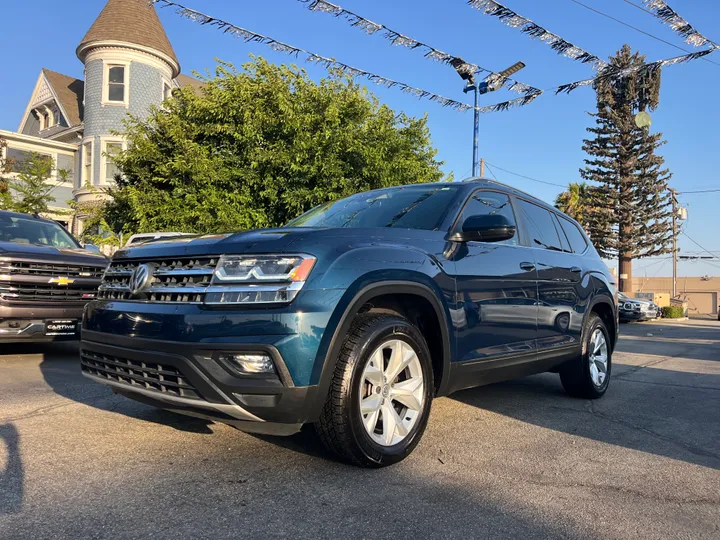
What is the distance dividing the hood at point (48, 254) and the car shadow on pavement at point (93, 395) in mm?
1200

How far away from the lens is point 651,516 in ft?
9.12

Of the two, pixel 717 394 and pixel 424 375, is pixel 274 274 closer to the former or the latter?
pixel 424 375

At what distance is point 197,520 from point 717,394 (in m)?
5.74

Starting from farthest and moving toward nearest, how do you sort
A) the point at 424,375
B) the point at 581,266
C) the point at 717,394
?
the point at 717,394
the point at 581,266
the point at 424,375

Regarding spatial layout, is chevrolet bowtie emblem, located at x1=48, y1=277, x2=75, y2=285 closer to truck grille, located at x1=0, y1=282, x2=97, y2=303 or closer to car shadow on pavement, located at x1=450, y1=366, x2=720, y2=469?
truck grille, located at x1=0, y1=282, x2=97, y2=303

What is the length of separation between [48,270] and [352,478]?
523 centimetres

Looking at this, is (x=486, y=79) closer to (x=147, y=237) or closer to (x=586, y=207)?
(x=147, y=237)

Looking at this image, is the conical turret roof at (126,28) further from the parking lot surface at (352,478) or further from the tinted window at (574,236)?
the tinted window at (574,236)

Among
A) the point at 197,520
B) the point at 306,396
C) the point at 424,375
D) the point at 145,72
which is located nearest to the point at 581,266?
the point at 424,375

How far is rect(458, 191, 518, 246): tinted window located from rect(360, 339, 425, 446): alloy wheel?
116 cm

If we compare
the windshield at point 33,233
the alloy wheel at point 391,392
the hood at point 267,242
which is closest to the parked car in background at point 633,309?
the windshield at point 33,233

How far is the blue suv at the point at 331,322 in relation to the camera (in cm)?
291

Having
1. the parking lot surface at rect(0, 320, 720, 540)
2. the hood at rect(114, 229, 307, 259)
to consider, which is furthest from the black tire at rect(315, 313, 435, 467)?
the hood at rect(114, 229, 307, 259)

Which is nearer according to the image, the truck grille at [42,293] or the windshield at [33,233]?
the truck grille at [42,293]
